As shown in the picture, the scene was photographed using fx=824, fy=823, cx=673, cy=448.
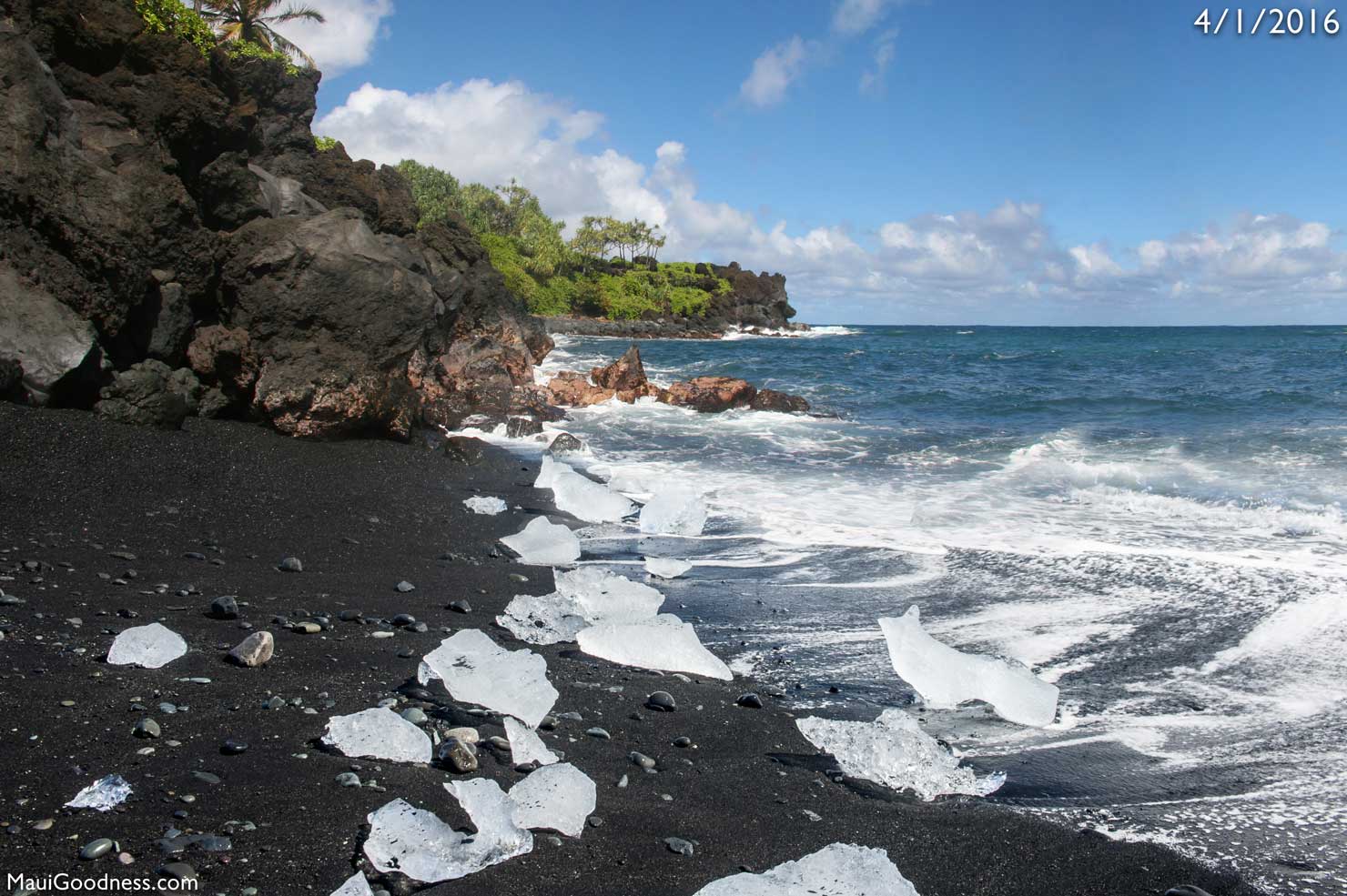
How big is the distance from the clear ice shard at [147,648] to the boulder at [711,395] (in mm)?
15231

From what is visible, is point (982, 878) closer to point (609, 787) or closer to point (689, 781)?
point (689, 781)

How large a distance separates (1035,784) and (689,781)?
55.8 inches

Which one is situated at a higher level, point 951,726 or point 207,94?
point 207,94

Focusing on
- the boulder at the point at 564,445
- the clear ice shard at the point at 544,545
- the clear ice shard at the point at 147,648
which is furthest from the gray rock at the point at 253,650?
the boulder at the point at 564,445

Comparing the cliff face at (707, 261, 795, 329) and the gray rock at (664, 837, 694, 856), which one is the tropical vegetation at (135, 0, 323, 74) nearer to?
the gray rock at (664, 837, 694, 856)

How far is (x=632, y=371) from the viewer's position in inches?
789

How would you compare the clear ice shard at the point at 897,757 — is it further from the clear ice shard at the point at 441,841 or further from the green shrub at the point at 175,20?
the green shrub at the point at 175,20

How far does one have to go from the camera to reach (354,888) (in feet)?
7.03

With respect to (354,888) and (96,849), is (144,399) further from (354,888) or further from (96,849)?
(354,888)

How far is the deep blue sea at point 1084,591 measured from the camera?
11.0ft

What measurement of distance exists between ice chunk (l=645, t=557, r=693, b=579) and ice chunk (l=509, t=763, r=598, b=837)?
336cm

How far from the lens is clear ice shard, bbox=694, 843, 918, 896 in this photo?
2.32 meters

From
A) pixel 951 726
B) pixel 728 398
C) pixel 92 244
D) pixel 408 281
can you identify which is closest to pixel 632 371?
pixel 728 398

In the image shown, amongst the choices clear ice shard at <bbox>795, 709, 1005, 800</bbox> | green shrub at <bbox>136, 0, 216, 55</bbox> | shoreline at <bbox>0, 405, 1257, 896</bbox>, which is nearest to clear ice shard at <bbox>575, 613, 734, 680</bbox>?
shoreline at <bbox>0, 405, 1257, 896</bbox>
